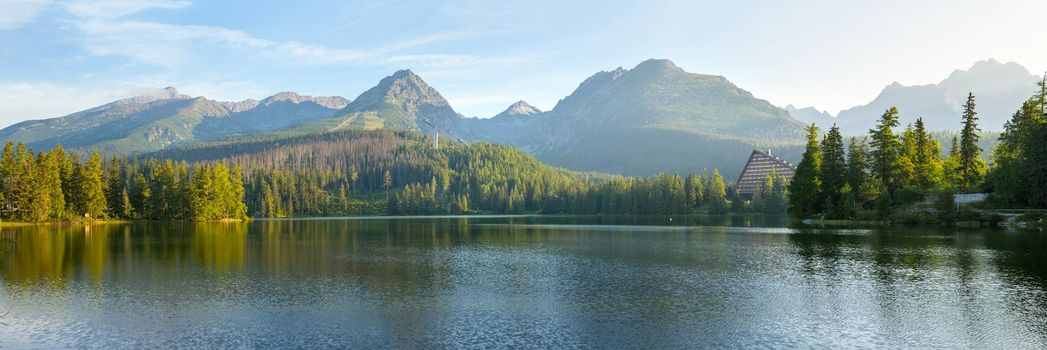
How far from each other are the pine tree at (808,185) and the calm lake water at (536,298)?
183ft

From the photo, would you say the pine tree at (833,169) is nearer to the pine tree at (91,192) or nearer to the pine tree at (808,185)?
the pine tree at (808,185)

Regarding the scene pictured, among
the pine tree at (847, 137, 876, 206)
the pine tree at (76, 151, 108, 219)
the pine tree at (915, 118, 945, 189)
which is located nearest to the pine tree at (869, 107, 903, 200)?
the pine tree at (847, 137, 876, 206)

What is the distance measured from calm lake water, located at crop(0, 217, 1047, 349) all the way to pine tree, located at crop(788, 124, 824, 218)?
55.9 meters

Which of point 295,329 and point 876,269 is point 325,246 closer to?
point 295,329

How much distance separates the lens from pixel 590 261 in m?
62.1

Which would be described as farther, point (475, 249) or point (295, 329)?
point (475, 249)

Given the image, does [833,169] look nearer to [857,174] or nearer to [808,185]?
[857,174]

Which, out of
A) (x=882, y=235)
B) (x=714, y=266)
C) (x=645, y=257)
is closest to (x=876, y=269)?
(x=714, y=266)

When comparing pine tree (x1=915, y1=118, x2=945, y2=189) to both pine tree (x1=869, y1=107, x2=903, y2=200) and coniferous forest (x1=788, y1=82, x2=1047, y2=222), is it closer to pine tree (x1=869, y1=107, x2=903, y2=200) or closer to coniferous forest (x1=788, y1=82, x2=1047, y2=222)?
coniferous forest (x1=788, y1=82, x2=1047, y2=222)

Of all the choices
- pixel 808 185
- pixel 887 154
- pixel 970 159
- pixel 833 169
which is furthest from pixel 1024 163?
pixel 808 185

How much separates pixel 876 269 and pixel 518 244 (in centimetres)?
4374

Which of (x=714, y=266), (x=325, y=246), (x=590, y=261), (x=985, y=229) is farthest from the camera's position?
(x=985, y=229)

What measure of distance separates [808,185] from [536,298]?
340 feet

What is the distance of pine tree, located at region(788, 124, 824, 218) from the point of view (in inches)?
5037
